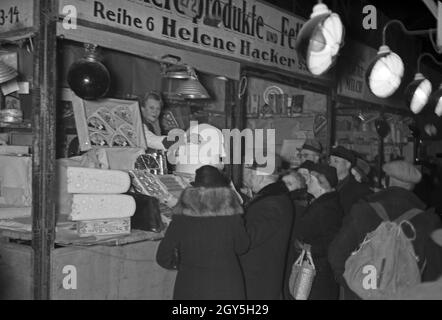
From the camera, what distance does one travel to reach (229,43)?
560cm

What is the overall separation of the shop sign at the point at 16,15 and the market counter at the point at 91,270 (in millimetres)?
1707

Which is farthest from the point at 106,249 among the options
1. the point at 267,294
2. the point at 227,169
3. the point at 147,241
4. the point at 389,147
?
the point at 389,147

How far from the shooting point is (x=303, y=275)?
4281mm

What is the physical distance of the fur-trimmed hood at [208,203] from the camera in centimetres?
358

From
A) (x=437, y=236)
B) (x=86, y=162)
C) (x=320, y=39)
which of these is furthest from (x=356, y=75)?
(x=86, y=162)

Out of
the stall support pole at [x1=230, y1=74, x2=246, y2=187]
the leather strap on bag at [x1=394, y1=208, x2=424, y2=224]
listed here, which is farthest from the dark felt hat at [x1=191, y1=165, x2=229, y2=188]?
the stall support pole at [x1=230, y1=74, x2=246, y2=187]

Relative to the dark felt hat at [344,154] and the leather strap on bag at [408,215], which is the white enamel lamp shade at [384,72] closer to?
the dark felt hat at [344,154]

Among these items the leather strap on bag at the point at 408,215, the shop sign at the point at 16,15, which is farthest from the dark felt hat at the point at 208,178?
the shop sign at the point at 16,15

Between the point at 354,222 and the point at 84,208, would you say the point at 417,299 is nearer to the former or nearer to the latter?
the point at 354,222

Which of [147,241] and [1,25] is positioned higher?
[1,25]

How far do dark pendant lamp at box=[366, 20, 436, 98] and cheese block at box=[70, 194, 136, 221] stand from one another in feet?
10.4

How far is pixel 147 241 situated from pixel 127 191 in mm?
511

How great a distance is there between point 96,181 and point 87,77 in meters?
0.87

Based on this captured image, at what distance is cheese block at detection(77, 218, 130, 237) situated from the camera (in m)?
4.09
